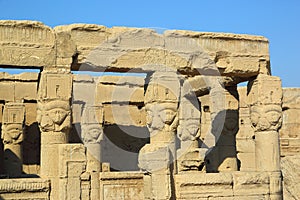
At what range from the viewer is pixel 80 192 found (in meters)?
9.54

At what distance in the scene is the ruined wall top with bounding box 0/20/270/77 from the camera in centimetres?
984

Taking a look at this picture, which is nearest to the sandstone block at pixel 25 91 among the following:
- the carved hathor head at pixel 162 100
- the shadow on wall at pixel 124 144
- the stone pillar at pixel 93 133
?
the stone pillar at pixel 93 133

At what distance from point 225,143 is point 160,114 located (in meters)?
3.90

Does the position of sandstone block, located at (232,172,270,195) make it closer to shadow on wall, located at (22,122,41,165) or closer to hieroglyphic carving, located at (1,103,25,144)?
hieroglyphic carving, located at (1,103,25,144)

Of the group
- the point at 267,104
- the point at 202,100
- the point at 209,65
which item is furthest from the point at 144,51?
the point at 202,100

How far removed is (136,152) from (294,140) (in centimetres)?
550

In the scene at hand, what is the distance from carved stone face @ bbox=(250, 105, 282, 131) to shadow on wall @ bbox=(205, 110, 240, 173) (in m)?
2.24

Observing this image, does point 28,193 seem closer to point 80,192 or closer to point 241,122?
point 80,192

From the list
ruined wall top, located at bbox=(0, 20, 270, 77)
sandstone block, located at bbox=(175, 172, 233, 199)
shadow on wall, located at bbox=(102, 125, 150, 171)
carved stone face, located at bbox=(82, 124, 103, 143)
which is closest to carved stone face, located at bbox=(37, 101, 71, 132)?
ruined wall top, located at bbox=(0, 20, 270, 77)

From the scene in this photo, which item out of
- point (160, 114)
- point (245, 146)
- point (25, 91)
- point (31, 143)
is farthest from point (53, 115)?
point (31, 143)

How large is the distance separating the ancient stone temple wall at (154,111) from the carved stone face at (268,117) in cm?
2

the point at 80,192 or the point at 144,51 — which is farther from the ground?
the point at 144,51

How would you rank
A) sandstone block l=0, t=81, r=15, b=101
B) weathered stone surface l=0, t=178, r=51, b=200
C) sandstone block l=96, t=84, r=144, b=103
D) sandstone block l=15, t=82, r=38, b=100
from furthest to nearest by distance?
sandstone block l=96, t=84, r=144, b=103
sandstone block l=15, t=82, r=38, b=100
sandstone block l=0, t=81, r=15, b=101
weathered stone surface l=0, t=178, r=51, b=200

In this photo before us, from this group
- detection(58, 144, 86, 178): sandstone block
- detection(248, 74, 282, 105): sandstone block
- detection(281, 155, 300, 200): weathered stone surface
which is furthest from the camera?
detection(248, 74, 282, 105): sandstone block
